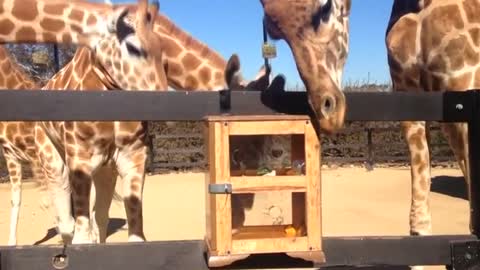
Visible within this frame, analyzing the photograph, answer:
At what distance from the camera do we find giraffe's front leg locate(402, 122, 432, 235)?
11.0 feet

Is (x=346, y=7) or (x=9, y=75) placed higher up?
(x=9, y=75)

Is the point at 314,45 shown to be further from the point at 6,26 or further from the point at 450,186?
the point at 450,186

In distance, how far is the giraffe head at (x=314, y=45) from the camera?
1760mm

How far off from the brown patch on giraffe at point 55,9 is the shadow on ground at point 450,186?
21.2 feet

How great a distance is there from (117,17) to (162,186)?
27.2ft

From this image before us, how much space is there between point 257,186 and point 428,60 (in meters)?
1.85

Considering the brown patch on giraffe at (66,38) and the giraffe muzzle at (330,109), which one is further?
the brown patch on giraffe at (66,38)

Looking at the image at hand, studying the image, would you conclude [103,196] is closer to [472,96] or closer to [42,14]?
[42,14]

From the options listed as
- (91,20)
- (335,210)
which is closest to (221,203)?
(91,20)

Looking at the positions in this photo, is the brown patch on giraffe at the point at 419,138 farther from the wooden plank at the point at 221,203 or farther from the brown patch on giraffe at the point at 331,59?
the wooden plank at the point at 221,203

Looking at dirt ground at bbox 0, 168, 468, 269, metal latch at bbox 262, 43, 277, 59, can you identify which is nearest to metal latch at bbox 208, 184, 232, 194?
metal latch at bbox 262, 43, 277, 59

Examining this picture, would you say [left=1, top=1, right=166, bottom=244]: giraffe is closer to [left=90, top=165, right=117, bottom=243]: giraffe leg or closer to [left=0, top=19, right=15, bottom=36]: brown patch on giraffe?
[left=0, top=19, right=15, bottom=36]: brown patch on giraffe

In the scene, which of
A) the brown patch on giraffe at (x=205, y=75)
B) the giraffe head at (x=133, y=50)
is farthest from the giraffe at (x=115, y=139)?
the brown patch on giraffe at (x=205, y=75)

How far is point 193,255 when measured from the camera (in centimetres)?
192
